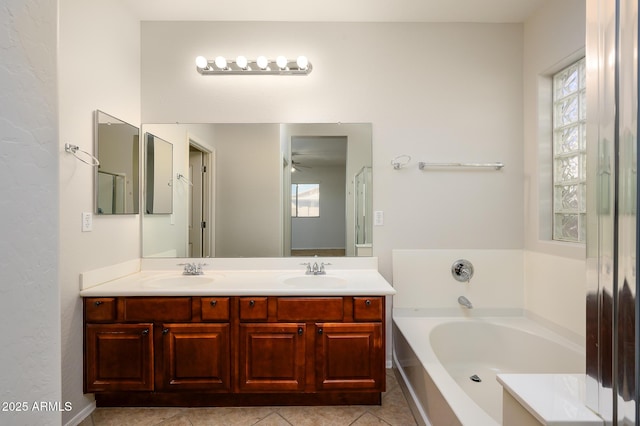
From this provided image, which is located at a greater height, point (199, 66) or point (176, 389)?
point (199, 66)

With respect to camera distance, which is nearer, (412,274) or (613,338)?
(613,338)

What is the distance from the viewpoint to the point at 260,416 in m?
1.78

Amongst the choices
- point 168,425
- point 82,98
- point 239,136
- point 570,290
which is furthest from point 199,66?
point 570,290

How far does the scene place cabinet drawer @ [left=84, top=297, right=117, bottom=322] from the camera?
176 centimetres

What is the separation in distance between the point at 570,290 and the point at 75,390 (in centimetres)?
312

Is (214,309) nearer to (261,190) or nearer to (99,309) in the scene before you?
(99,309)

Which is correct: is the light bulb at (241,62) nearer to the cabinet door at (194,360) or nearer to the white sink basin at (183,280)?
the white sink basin at (183,280)

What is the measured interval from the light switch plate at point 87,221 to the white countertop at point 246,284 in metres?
0.36

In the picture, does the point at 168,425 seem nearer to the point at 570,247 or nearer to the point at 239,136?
the point at 239,136

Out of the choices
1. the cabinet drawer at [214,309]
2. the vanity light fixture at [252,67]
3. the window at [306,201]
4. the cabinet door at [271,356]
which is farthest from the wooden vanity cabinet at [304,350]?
the vanity light fixture at [252,67]

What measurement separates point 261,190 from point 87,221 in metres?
1.14

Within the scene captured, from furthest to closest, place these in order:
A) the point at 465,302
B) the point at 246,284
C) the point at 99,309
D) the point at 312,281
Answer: the point at 465,302, the point at 312,281, the point at 246,284, the point at 99,309

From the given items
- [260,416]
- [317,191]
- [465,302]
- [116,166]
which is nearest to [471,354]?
[465,302]

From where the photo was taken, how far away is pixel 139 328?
69.4 inches
